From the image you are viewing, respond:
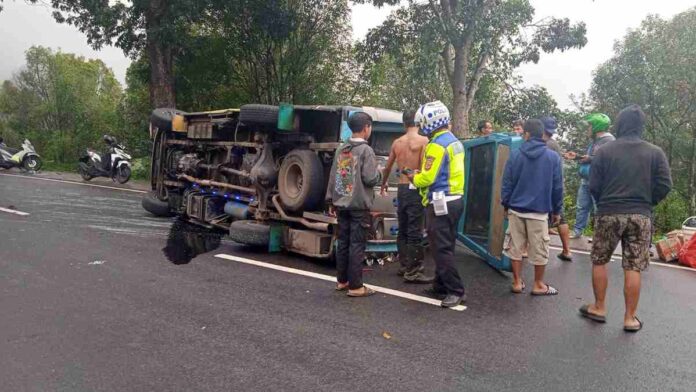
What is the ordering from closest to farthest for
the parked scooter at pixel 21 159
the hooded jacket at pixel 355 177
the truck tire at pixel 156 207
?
the hooded jacket at pixel 355 177 < the truck tire at pixel 156 207 < the parked scooter at pixel 21 159

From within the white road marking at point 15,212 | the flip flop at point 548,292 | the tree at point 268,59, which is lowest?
the flip flop at point 548,292

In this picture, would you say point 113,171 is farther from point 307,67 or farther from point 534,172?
point 534,172

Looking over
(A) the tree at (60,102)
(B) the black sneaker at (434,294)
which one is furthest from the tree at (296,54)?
(B) the black sneaker at (434,294)

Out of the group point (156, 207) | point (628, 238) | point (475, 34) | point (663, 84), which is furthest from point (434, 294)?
point (663, 84)

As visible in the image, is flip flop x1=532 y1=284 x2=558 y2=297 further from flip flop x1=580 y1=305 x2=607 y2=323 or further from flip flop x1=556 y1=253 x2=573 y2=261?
flip flop x1=556 y1=253 x2=573 y2=261

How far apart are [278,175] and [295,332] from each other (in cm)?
325

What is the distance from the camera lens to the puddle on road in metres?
7.06

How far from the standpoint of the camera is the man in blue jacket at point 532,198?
18.2 ft

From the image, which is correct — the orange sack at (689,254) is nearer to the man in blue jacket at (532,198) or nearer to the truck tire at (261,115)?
the man in blue jacket at (532,198)

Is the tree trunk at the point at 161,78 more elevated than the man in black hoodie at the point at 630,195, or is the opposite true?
the tree trunk at the point at 161,78

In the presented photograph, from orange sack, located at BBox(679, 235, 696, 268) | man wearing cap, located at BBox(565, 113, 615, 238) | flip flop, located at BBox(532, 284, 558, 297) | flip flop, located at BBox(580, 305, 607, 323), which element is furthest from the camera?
orange sack, located at BBox(679, 235, 696, 268)

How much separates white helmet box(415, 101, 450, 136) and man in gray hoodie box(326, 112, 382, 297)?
0.57 meters

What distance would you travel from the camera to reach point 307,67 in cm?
2202

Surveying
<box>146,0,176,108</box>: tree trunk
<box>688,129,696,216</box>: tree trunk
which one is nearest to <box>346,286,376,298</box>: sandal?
<box>688,129,696,216</box>: tree trunk
